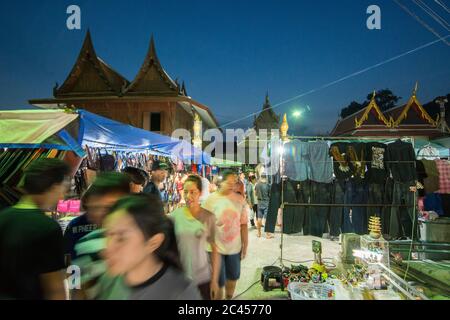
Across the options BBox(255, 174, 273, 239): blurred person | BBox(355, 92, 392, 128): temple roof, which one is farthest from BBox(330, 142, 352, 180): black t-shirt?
BBox(355, 92, 392, 128): temple roof

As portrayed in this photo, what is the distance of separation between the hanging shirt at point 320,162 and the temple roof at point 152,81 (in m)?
13.3

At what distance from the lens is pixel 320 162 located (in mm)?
5941

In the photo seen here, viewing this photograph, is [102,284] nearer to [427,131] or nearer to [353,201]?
[353,201]

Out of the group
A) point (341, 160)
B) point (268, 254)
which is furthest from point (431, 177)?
point (268, 254)

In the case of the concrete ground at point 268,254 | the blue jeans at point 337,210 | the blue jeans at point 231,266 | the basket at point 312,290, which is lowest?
the concrete ground at point 268,254

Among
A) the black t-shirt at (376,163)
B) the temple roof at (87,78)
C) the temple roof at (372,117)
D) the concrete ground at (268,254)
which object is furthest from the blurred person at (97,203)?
the temple roof at (87,78)

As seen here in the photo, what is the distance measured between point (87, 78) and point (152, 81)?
4.70 meters

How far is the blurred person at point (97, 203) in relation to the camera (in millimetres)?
2398

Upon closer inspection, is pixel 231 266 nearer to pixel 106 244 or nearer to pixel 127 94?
pixel 106 244

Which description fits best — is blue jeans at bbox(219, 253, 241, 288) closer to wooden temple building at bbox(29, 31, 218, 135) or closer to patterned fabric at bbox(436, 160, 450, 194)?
patterned fabric at bbox(436, 160, 450, 194)

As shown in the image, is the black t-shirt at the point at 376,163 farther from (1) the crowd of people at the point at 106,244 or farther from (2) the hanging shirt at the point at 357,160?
(1) the crowd of people at the point at 106,244

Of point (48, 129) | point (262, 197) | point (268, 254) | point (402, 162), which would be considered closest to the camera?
point (48, 129)

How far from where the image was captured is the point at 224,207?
3.46 m

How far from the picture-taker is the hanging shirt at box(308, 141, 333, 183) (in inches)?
232
